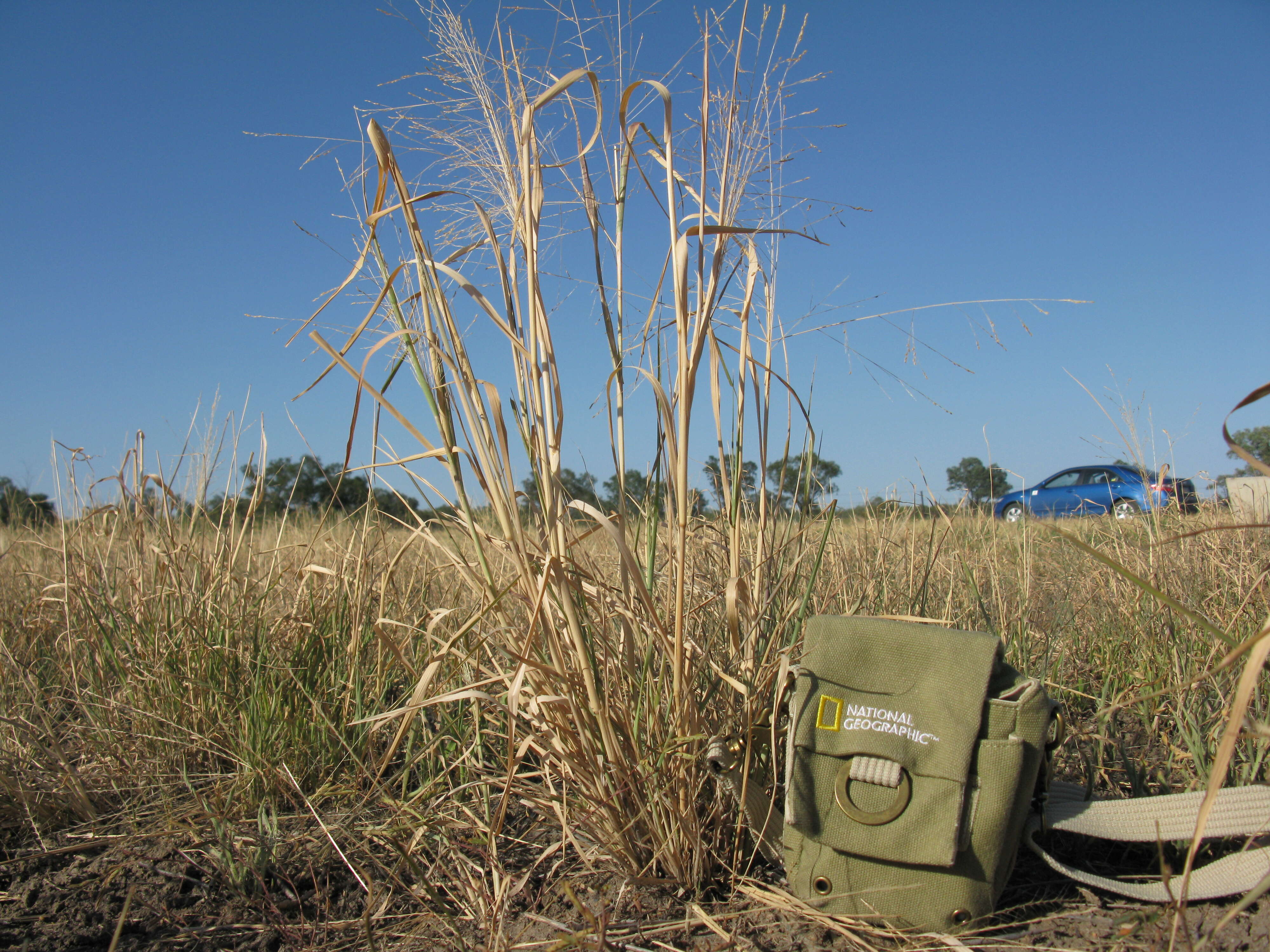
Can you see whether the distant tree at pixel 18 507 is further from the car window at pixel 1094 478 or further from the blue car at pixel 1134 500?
the car window at pixel 1094 478

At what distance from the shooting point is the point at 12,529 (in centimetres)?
490

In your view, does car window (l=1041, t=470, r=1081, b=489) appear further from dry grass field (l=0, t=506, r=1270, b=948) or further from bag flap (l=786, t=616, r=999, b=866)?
bag flap (l=786, t=616, r=999, b=866)

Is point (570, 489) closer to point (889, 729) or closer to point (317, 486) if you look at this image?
point (889, 729)

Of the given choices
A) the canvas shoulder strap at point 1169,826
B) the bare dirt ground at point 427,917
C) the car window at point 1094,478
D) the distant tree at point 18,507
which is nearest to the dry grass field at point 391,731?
→ the bare dirt ground at point 427,917

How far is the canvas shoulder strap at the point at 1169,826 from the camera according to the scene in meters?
1.29

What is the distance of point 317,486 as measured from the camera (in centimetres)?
431

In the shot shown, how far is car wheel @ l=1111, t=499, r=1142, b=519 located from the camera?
3.19m

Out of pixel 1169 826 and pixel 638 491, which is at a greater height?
pixel 638 491

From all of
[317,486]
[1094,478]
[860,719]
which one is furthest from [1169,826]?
[1094,478]

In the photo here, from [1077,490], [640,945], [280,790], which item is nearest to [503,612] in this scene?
[640,945]

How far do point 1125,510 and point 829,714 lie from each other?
9.97 feet

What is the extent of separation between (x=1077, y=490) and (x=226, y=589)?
14947mm

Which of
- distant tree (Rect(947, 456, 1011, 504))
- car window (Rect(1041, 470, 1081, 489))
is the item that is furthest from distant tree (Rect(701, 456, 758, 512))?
car window (Rect(1041, 470, 1081, 489))

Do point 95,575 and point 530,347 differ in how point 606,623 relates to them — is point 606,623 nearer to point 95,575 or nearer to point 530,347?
point 530,347
